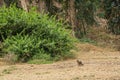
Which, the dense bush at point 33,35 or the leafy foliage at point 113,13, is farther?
the leafy foliage at point 113,13

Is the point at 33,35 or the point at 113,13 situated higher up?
the point at 33,35

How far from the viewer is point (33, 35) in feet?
62.5

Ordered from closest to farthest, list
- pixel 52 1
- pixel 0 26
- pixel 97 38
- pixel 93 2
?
1. pixel 0 26
2. pixel 52 1
3. pixel 93 2
4. pixel 97 38

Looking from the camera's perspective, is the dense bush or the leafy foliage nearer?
the dense bush

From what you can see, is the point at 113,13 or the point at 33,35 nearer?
the point at 33,35

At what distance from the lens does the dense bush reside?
18.1m

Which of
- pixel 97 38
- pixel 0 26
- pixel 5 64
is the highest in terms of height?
pixel 0 26

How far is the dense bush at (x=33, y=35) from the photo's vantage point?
59.5ft

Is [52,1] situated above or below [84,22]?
above

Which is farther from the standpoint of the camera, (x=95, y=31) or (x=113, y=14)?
(x=95, y=31)

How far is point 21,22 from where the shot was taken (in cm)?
1925

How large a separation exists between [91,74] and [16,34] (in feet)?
25.7

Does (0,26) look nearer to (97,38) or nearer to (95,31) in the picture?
(97,38)

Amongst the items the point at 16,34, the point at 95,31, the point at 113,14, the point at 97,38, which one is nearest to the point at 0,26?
the point at 16,34
